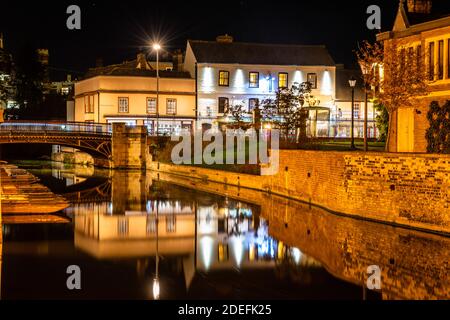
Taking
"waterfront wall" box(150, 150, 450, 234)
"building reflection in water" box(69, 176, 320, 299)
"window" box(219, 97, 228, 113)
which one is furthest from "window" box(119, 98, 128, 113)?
"waterfront wall" box(150, 150, 450, 234)

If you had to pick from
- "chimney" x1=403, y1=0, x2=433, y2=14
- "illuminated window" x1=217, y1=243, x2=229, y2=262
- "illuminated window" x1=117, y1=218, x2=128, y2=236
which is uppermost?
"chimney" x1=403, y1=0, x2=433, y2=14

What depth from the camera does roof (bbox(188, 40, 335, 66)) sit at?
6972 centimetres

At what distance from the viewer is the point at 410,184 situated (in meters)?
24.6

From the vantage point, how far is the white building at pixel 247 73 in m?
69.4

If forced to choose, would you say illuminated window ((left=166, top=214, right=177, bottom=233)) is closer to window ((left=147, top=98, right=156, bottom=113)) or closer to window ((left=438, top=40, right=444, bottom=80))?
window ((left=438, top=40, right=444, bottom=80))

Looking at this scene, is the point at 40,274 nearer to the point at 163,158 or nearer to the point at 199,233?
the point at 199,233

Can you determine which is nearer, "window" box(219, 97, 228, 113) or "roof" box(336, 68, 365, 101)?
"window" box(219, 97, 228, 113)

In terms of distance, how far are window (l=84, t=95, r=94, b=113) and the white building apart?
32.3 ft

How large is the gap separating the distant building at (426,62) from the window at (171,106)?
117 ft

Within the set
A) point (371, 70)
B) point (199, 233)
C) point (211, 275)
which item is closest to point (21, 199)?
point (199, 233)

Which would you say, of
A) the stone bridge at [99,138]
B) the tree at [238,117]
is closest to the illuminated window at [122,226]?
the tree at [238,117]

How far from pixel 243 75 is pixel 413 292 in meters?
54.8

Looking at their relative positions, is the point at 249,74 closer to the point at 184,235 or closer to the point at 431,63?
the point at 431,63

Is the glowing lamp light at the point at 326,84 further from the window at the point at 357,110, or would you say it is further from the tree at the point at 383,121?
the tree at the point at 383,121
